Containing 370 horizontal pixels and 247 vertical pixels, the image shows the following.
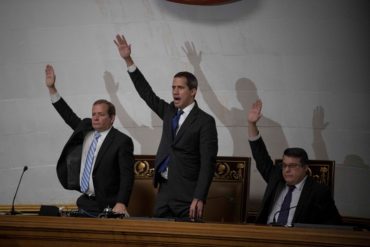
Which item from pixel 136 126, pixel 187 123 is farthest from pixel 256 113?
pixel 136 126

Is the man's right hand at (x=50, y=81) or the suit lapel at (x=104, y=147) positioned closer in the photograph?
the suit lapel at (x=104, y=147)

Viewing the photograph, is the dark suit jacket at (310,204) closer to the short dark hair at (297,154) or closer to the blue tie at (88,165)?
the short dark hair at (297,154)

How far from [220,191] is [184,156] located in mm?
840

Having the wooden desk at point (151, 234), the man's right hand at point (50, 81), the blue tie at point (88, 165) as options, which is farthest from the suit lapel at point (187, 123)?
the man's right hand at point (50, 81)

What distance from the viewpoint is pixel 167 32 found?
5.91 metres

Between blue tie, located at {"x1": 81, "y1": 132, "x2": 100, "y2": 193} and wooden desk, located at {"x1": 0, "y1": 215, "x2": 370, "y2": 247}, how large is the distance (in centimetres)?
108

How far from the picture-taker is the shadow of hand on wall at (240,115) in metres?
5.60

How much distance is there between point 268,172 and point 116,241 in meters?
1.75

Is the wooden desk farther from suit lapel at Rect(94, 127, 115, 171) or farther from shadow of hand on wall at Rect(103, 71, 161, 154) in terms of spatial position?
shadow of hand on wall at Rect(103, 71, 161, 154)

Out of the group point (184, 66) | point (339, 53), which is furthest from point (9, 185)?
point (339, 53)

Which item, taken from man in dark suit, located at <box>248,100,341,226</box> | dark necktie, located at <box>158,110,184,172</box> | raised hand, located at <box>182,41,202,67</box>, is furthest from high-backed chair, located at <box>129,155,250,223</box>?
raised hand, located at <box>182,41,202,67</box>

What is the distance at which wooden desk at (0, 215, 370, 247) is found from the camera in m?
3.14

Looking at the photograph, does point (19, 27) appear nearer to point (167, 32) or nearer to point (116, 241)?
point (167, 32)

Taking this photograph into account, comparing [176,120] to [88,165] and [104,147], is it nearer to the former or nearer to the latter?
[104,147]
